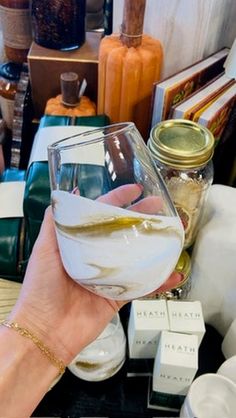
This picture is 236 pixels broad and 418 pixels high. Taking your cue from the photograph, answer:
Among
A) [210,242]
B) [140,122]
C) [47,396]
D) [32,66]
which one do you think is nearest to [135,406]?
[47,396]

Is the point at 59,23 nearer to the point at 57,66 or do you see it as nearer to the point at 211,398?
the point at 57,66

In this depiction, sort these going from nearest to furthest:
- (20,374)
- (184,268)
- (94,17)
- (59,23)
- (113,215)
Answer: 1. (113,215)
2. (20,374)
3. (184,268)
4. (59,23)
5. (94,17)

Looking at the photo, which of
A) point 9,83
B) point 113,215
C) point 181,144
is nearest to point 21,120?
point 9,83

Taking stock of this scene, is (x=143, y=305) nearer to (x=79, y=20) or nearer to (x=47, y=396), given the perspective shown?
(x=47, y=396)

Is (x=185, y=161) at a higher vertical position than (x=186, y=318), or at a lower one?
higher

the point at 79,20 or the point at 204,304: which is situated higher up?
the point at 79,20

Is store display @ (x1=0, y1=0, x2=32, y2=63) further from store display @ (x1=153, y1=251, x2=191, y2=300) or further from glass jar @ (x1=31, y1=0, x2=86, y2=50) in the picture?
store display @ (x1=153, y1=251, x2=191, y2=300)

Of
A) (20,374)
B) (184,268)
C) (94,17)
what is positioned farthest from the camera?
(94,17)
